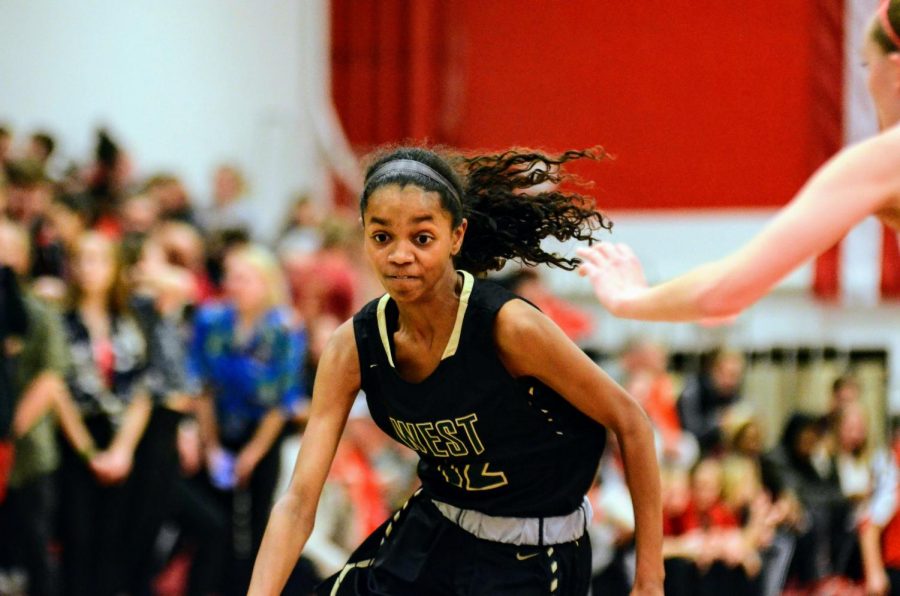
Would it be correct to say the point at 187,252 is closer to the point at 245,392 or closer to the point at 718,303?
the point at 245,392

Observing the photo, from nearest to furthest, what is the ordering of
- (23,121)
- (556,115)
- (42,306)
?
(42,306)
(23,121)
(556,115)

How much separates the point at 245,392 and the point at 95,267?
2.97 ft

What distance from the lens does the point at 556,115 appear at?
1209 cm

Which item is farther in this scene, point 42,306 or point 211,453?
point 211,453

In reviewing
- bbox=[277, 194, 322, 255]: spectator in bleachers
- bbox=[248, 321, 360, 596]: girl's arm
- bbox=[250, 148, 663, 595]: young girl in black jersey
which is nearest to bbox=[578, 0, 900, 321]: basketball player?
bbox=[250, 148, 663, 595]: young girl in black jersey

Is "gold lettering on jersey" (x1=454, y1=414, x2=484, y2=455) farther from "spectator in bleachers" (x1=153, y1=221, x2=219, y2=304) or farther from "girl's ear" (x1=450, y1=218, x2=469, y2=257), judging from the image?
"spectator in bleachers" (x1=153, y1=221, x2=219, y2=304)

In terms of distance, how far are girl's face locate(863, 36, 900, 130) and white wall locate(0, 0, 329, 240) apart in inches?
280

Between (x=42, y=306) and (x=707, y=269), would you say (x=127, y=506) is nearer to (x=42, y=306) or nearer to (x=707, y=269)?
(x=42, y=306)

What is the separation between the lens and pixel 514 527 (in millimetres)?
3270

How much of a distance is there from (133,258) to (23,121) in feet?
11.8

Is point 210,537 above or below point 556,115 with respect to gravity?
below

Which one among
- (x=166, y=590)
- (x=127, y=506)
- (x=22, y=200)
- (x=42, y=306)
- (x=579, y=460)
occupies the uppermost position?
(x=22, y=200)

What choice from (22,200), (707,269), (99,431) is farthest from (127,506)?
(707,269)

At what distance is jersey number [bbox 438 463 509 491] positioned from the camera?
3.24 m
